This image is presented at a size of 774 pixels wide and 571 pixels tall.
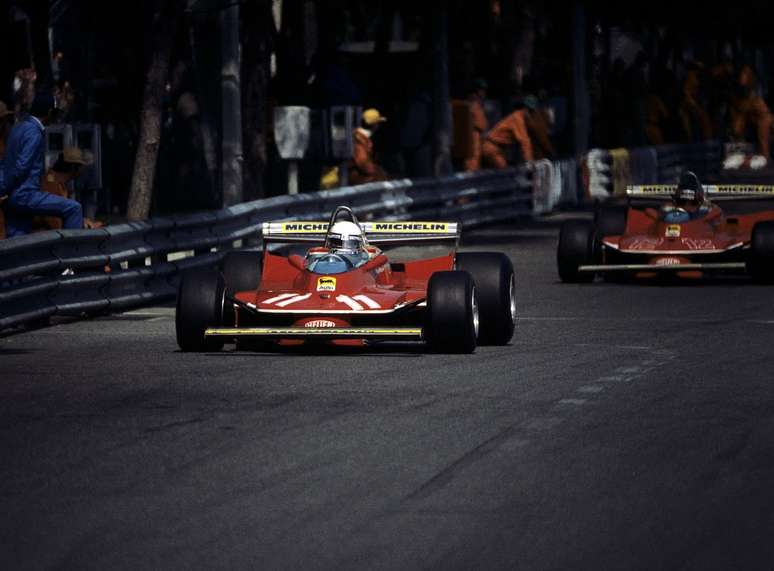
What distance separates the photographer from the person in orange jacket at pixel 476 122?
32625 mm

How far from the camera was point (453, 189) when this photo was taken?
2920cm

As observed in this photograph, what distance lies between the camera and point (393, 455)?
945 centimetres

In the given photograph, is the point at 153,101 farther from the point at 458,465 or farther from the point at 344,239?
the point at 458,465

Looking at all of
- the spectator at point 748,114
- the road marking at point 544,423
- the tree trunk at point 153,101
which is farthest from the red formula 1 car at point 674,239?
the spectator at point 748,114

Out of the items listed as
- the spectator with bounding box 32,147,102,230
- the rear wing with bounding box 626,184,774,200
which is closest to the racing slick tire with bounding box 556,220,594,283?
the rear wing with bounding box 626,184,774,200

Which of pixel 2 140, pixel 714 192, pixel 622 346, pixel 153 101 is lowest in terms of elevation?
pixel 622 346

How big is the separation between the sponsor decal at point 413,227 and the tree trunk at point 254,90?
10359 millimetres

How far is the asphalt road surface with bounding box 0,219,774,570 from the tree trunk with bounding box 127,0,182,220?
21.6 feet

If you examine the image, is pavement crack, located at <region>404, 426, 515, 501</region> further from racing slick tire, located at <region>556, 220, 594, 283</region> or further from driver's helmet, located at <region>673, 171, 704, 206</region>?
driver's helmet, located at <region>673, 171, 704, 206</region>

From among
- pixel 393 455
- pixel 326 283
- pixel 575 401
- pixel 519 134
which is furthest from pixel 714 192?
pixel 519 134

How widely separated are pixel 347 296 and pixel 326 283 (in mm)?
223

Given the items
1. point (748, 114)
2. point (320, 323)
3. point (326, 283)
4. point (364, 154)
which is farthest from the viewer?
point (748, 114)

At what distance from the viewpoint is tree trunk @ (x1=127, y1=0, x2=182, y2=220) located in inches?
848

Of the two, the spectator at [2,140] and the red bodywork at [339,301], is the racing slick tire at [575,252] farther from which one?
the red bodywork at [339,301]
